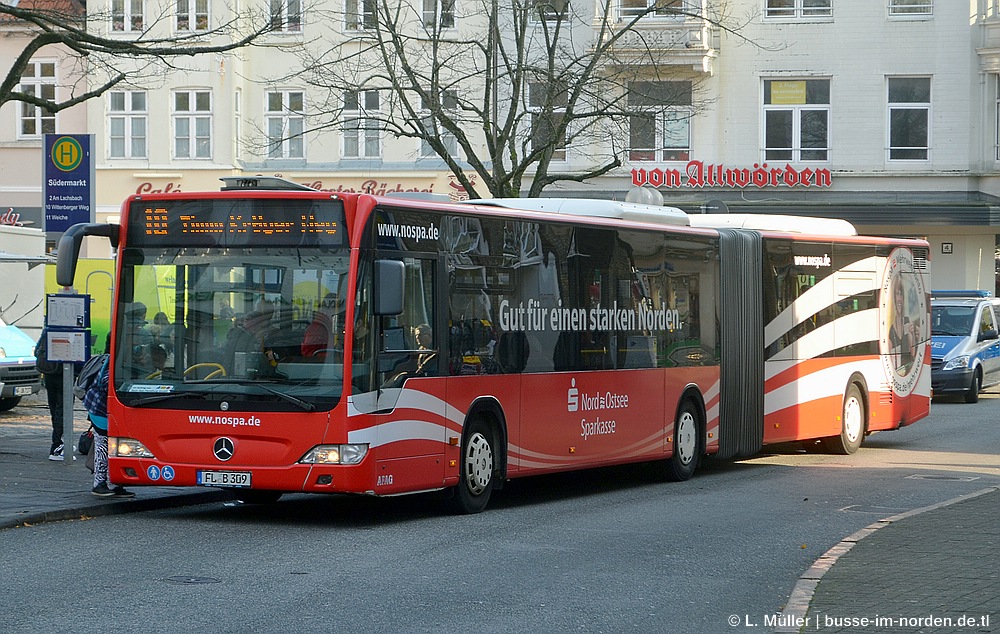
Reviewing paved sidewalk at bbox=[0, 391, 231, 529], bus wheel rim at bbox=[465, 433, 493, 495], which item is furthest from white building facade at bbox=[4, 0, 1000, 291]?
bus wheel rim at bbox=[465, 433, 493, 495]

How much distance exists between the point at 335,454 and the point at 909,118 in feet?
103

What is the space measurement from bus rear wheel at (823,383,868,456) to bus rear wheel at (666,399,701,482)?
343cm

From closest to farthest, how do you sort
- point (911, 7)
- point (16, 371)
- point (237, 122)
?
point (16, 371), point (911, 7), point (237, 122)

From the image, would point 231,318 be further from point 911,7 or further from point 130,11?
point 911,7

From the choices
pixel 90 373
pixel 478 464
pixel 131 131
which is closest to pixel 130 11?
pixel 131 131

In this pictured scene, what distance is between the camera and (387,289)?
1170 centimetres

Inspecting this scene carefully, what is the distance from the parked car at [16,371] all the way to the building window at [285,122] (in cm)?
1884

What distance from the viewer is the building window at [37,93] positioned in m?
42.4

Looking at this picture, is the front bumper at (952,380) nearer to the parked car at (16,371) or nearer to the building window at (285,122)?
the parked car at (16,371)

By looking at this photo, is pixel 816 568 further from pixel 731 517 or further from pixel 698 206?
pixel 698 206

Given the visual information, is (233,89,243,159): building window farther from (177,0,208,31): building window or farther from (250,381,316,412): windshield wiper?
(250,381,316,412): windshield wiper

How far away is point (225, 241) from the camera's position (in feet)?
39.2

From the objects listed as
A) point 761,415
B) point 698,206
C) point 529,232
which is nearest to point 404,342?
point 529,232

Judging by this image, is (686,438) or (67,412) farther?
(686,438)
